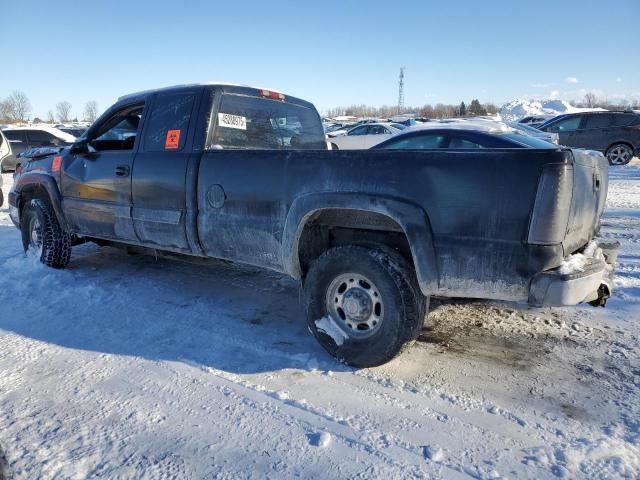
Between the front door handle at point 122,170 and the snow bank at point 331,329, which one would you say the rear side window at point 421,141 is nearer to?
the front door handle at point 122,170

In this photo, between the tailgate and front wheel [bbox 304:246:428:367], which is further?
front wheel [bbox 304:246:428:367]

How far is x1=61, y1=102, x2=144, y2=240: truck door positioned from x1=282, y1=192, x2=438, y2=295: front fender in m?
2.05

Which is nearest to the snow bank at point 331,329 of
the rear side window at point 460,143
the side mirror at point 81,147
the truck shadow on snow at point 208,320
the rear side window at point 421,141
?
the truck shadow on snow at point 208,320

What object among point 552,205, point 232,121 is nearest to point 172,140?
point 232,121

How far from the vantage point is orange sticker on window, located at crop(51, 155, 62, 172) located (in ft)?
17.2

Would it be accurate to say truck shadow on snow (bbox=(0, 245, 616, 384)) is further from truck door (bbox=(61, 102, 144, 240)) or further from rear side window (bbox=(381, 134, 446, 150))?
rear side window (bbox=(381, 134, 446, 150))

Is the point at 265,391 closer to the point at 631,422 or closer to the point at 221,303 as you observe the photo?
the point at 221,303

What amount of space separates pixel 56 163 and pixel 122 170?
4.38 ft

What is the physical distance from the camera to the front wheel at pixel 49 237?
532cm

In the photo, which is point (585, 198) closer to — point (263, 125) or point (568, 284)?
point (568, 284)

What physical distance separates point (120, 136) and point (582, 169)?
14.5ft

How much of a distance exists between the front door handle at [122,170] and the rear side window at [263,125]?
0.97 meters

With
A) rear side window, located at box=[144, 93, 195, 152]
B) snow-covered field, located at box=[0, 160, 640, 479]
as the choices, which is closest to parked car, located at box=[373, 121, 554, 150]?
snow-covered field, located at box=[0, 160, 640, 479]

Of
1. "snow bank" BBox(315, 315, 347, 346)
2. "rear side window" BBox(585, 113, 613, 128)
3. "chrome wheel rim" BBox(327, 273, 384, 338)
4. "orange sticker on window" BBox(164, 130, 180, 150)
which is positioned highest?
"rear side window" BBox(585, 113, 613, 128)
